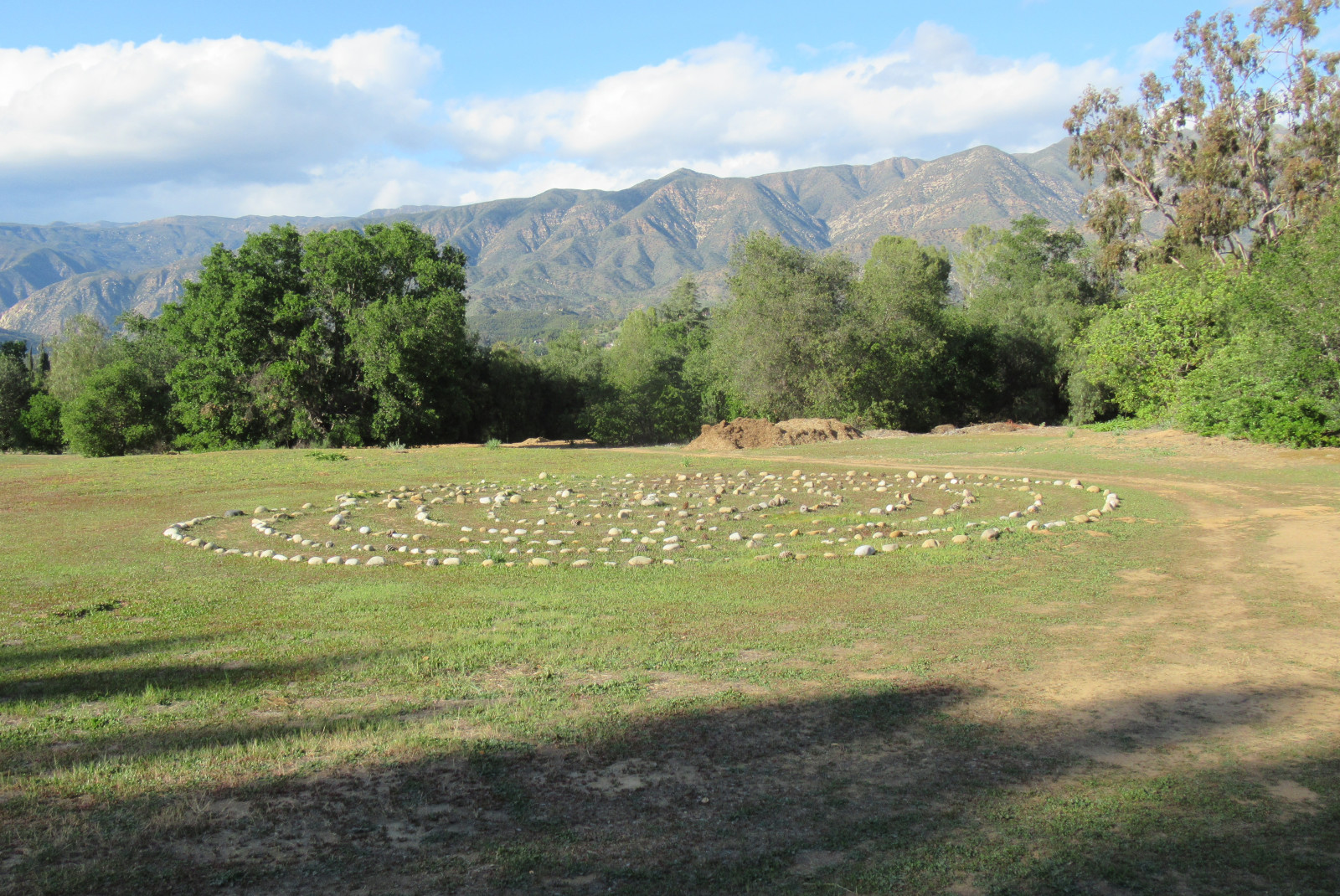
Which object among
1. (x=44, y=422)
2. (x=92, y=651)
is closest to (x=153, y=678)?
(x=92, y=651)

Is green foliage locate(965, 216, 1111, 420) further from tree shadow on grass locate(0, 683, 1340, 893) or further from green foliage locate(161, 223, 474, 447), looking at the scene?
tree shadow on grass locate(0, 683, 1340, 893)

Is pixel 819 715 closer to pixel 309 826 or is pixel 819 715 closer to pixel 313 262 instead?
pixel 309 826

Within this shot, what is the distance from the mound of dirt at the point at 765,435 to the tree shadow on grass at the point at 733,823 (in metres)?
28.2

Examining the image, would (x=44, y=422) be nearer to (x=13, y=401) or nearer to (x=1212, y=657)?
(x=13, y=401)

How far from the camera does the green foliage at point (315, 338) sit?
126 ft

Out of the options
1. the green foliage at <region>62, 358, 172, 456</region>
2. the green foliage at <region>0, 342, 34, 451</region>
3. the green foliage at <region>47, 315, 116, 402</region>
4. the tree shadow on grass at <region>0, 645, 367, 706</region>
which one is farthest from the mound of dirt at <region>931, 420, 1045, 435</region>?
the green foliage at <region>0, 342, 34, 451</region>

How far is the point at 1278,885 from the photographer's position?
3.63 metres

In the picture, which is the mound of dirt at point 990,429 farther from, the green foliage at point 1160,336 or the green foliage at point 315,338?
the green foliage at point 315,338

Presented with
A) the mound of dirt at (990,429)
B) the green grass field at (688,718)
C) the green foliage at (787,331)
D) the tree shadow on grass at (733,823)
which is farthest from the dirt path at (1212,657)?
the green foliage at (787,331)

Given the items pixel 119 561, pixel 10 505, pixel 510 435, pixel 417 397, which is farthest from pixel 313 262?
pixel 119 561

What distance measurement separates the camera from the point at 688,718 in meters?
5.78

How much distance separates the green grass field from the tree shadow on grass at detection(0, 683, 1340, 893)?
0.02 metres

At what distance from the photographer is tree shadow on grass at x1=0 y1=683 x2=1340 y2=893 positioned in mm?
3723

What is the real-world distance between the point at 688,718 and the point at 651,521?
933cm
